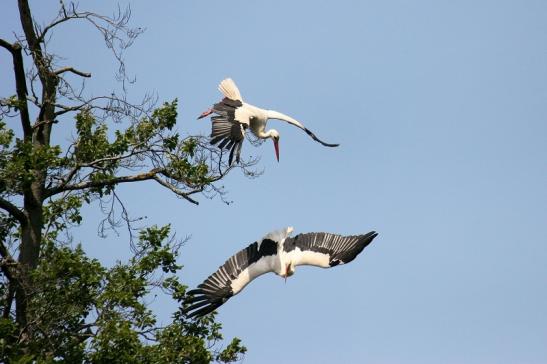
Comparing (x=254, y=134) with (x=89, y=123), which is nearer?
(x=89, y=123)

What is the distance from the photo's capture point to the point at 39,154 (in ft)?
45.1

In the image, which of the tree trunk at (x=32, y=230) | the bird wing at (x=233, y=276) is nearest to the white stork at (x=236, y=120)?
the bird wing at (x=233, y=276)

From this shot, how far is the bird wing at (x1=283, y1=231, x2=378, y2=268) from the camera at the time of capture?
47.6ft

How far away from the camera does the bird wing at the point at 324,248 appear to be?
47.6 ft

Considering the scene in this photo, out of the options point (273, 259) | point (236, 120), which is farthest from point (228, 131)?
point (273, 259)

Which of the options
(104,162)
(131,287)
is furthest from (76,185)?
(131,287)

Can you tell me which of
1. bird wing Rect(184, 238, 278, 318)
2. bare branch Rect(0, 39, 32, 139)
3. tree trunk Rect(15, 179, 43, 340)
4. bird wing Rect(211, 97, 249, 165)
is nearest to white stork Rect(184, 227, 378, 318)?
bird wing Rect(184, 238, 278, 318)

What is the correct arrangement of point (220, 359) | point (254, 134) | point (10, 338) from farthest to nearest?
point (254, 134)
point (220, 359)
point (10, 338)

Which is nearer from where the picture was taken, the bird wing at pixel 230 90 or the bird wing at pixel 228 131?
the bird wing at pixel 228 131

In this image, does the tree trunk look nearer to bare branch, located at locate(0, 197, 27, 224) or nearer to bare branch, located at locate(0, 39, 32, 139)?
bare branch, located at locate(0, 197, 27, 224)

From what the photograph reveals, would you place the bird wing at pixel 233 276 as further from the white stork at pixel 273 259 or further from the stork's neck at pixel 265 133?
the stork's neck at pixel 265 133

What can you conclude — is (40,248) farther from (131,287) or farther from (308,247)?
(308,247)

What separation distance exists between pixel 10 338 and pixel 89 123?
294cm

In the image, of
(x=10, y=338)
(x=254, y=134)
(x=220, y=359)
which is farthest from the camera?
(x=254, y=134)
